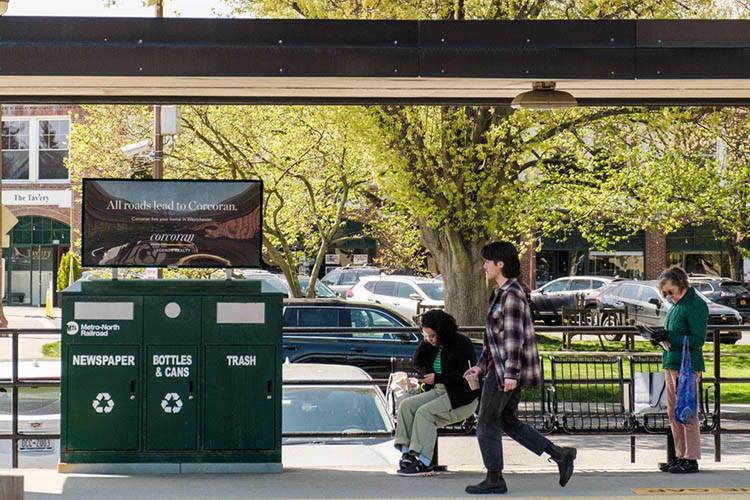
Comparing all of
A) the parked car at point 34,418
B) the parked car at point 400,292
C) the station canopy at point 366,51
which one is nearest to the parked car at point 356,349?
the parked car at point 34,418

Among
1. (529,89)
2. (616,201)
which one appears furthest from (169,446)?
(616,201)

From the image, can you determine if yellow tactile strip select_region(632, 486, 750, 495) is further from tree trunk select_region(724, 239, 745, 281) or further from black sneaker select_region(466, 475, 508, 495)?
tree trunk select_region(724, 239, 745, 281)

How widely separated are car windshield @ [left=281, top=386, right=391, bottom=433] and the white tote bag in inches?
81.6

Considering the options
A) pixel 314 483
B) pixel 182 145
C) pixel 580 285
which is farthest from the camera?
pixel 580 285

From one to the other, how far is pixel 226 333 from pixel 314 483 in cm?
124

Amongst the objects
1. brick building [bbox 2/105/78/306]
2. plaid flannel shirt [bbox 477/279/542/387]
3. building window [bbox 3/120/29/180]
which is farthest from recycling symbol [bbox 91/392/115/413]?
building window [bbox 3/120/29/180]

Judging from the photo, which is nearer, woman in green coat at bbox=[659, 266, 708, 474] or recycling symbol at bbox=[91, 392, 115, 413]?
recycling symbol at bbox=[91, 392, 115, 413]

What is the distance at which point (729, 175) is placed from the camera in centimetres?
3008

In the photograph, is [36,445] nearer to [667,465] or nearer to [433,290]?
[667,465]

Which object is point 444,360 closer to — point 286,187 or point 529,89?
point 529,89

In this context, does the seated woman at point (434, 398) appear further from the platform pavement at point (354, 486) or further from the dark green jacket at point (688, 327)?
the dark green jacket at point (688, 327)

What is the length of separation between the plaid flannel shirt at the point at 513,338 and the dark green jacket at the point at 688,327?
1.39m

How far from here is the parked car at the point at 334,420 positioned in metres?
8.41

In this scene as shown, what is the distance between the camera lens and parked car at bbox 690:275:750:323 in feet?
111
